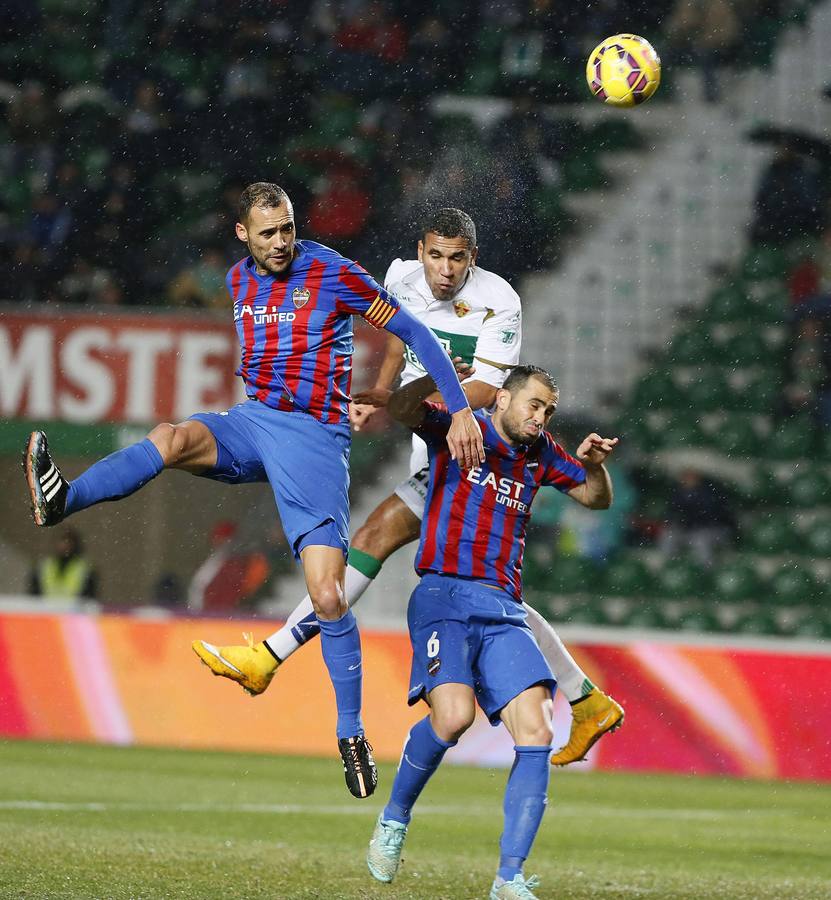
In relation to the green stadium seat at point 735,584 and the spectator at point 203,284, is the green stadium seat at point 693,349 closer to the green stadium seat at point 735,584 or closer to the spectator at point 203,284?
the green stadium seat at point 735,584

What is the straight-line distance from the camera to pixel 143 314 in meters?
12.5

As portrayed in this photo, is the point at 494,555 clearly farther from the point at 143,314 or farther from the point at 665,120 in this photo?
the point at 665,120

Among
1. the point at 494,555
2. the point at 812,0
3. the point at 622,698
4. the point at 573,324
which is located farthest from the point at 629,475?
the point at 494,555

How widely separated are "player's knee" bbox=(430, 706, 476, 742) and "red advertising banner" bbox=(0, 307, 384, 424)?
7.05m

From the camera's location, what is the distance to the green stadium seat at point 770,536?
1241 centimetres

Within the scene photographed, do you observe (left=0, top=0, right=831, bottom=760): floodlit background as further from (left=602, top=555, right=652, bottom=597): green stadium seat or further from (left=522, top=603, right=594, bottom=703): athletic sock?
(left=522, top=603, right=594, bottom=703): athletic sock

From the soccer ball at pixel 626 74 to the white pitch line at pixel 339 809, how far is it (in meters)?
3.89

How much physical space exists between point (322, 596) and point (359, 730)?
49 cm

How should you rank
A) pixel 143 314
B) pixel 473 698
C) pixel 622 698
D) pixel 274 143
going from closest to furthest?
pixel 473 698 < pixel 622 698 < pixel 143 314 < pixel 274 143

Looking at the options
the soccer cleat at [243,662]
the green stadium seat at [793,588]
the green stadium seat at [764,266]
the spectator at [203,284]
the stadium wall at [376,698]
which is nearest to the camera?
the soccer cleat at [243,662]

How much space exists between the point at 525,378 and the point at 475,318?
2.71ft

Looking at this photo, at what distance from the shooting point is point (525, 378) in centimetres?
564

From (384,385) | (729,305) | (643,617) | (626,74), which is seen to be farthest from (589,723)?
(729,305)

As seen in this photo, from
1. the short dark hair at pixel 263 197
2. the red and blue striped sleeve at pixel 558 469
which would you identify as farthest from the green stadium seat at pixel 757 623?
the short dark hair at pixel 263 197
